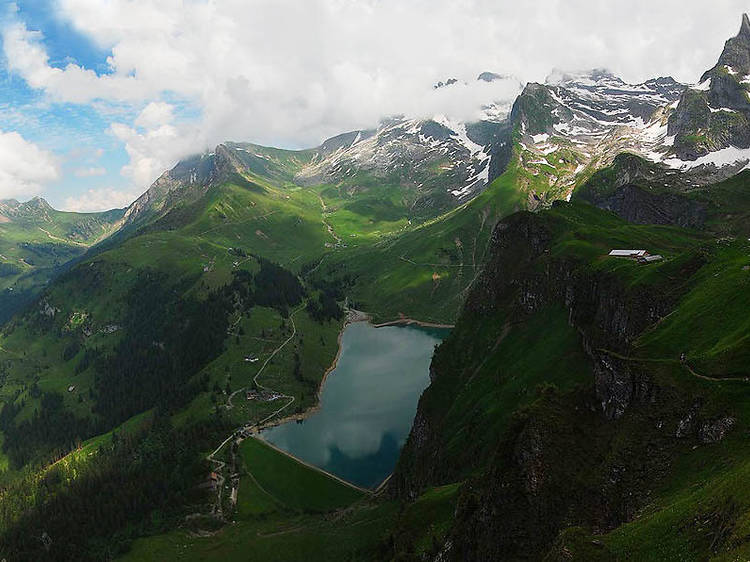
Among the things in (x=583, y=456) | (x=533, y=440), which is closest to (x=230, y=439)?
(x=533, y=440)

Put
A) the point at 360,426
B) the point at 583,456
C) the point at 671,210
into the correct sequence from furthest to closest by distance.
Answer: the point at 671,210
the point at 360,426
the point at 583,456

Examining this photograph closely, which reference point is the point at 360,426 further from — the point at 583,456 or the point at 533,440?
the point at 583,456

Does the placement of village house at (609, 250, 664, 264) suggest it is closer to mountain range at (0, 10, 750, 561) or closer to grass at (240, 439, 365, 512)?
mountain range at (0, 10, 750, 561)

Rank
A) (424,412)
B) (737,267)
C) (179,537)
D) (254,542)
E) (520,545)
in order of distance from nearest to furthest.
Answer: (520,545), (737,267), (254,542), (179,537), (424,412)

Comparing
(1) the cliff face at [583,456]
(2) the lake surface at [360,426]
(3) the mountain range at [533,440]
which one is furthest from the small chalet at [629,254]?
(2) the lake surface at [360,426]

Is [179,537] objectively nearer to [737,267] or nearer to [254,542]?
[254,542]

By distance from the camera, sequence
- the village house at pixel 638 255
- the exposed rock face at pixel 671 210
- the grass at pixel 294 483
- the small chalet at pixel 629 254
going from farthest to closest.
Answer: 1. the exposed rock face at pixel 671 210
2. the grass at pixel 294 483
3. the small chalet at pixel 629 254
4. the village house at pixel 638 255

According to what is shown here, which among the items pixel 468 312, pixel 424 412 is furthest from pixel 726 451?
pixel 468 312

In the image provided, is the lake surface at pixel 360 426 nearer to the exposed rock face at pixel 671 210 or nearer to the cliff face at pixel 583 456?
the cliff face at pixel 583 456
